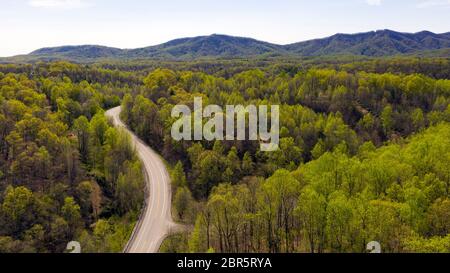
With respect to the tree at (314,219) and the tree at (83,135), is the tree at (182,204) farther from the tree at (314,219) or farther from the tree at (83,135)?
the tree at (83,135)

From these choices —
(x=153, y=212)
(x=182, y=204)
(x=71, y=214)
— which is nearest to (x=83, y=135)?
(x=71, y=214)

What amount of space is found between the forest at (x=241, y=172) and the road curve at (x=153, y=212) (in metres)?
1.84

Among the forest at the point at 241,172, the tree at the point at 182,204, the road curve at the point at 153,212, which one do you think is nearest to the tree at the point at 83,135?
the forest at the point at 241,172

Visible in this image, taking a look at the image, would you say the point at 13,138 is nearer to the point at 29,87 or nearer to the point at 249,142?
the point at 29,87

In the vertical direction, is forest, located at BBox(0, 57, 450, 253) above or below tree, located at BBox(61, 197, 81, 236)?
above

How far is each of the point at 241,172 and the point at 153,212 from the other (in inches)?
900

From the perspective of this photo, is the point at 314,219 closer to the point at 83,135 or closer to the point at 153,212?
the point at 153,212

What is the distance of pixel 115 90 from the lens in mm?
138125

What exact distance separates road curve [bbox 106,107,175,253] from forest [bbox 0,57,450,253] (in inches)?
72.5

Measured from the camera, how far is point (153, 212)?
58.2 m

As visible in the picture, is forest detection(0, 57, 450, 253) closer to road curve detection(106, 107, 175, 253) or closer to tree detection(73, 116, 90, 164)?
tree detection(73, 116, 90, 164)

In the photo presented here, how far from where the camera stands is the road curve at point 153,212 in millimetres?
49031

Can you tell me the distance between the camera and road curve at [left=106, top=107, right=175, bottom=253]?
4903 cm

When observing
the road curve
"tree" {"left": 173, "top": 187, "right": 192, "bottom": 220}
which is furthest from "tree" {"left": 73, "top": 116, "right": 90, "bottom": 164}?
"tree" {"left": 173, "top": 187, "right": 192, "bottom": 220}
